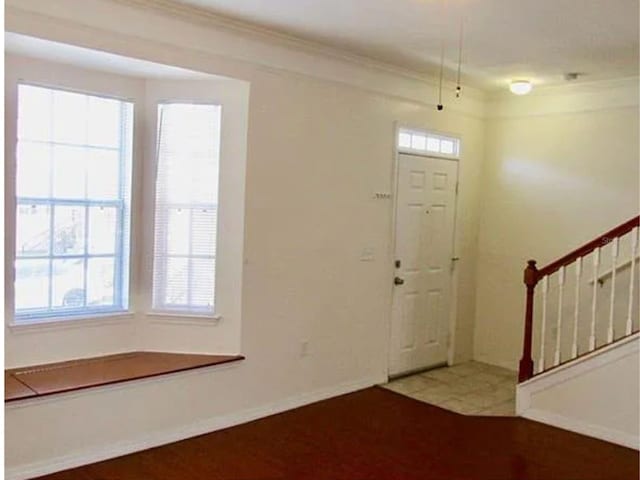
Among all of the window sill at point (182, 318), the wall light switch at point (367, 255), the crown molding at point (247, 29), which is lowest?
the window sill at point (182, 318)

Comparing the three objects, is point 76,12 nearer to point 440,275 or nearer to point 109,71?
point 109,71

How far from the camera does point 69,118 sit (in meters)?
3.82

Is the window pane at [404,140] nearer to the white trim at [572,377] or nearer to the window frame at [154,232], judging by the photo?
the window frame at [154,232]

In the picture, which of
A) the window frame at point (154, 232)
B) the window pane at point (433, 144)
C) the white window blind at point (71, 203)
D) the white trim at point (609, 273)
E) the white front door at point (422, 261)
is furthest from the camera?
the window pane at point (433, 144)

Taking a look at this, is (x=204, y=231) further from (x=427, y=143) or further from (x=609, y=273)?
(x=609, y=273)

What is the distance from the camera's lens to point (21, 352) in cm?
365

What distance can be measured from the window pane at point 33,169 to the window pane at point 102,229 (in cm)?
35

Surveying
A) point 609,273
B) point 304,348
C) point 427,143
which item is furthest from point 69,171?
point 609,273

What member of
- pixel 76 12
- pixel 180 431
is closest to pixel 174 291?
pixel 180 431

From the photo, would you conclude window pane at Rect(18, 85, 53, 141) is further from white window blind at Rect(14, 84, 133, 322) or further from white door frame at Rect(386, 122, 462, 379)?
white door frame at Rect(386, 122, 462, 379)

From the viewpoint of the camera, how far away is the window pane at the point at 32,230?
363 cm

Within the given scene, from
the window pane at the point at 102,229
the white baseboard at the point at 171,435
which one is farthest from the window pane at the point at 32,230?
the white baseboard at the point at 171,435

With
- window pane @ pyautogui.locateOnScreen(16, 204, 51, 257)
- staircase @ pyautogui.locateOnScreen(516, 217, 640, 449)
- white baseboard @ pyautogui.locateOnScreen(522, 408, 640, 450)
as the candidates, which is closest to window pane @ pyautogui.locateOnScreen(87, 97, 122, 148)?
window pane @ pyautogui.locateOnScreen(16, 204, 51, 257)

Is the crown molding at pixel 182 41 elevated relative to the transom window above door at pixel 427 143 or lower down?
elevated
